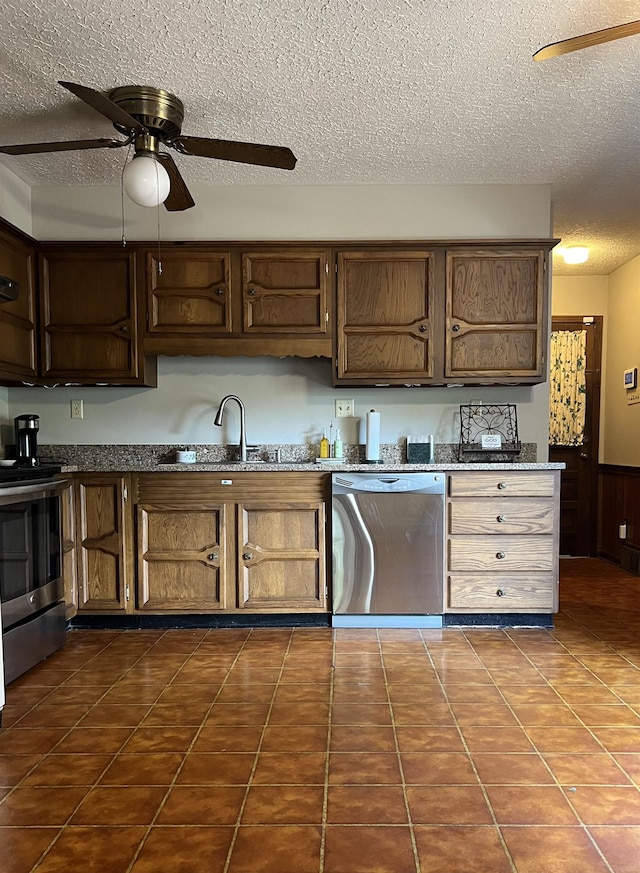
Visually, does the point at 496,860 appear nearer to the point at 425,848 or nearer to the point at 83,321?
the point at 425,848

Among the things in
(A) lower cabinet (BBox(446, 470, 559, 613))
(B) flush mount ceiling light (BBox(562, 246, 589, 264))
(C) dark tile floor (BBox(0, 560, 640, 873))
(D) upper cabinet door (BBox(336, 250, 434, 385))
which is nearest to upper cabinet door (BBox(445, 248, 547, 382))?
(D) upper cabinet door (BBox(336, 250, 434, 385))

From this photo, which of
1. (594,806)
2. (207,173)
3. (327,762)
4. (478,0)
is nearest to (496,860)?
(594,806)

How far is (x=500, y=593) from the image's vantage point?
10.3ft

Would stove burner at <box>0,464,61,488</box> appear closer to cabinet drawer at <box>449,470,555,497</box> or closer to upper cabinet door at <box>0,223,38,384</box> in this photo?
upper cabinet door at <box>0,223,38,384</box>

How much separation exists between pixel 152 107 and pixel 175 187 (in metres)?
0.31

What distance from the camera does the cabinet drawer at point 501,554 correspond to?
311cm

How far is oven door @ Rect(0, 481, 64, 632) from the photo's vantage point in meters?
2.45

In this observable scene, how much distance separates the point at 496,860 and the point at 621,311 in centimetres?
451

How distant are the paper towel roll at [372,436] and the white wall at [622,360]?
2373 mm

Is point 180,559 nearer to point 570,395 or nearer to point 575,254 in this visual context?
point 575,254

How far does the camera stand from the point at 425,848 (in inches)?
57.1

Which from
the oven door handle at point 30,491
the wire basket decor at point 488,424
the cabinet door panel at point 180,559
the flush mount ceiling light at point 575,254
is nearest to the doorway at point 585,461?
the flush mount ceiling light at point 575,254

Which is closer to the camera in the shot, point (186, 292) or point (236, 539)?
point (236, 539)

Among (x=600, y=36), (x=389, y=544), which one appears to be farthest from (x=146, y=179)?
(x=389, y=544)
